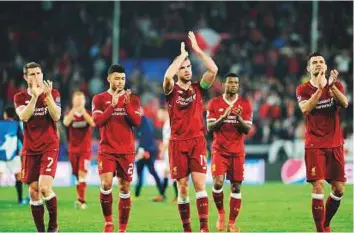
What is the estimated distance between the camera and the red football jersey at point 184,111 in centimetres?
1422

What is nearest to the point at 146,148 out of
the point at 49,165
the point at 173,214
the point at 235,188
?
the point at 173,214

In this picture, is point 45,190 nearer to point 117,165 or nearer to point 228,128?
point 117,165

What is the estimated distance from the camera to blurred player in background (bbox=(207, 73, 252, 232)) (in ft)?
52.1

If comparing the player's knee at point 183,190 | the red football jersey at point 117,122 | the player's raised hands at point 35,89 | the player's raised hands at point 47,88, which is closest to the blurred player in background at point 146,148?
the red football jersey at point 117,122

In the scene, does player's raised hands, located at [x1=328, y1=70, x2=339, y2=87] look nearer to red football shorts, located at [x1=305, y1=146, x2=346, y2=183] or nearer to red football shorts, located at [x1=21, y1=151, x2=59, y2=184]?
red football shorts, located at [x1=305, y1=146, x2=346, y2=183]

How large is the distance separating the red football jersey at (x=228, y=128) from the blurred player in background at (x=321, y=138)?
188 cm

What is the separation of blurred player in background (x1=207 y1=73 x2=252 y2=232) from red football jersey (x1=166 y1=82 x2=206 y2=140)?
1.56 metres

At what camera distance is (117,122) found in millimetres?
14672

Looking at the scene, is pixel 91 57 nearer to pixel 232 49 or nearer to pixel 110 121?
pixel 232 49

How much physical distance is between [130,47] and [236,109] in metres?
19.5

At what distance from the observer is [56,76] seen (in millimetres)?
32969

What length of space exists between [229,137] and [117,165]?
2319mm

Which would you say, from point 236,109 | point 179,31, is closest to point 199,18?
point 179,31

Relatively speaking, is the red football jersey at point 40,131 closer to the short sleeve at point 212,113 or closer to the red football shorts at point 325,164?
the short sleeve at point 212,113
